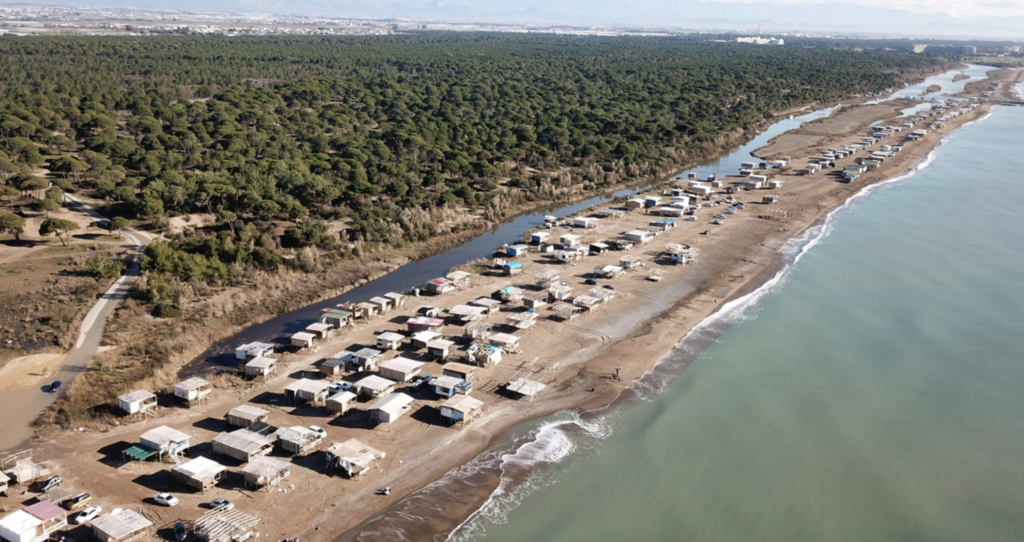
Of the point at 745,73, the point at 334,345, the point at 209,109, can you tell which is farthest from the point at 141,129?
the point at 745,73

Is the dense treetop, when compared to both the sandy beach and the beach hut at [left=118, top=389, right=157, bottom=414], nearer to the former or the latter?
the sandy beach

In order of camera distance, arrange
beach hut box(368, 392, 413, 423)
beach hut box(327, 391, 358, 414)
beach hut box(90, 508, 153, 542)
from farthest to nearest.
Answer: beach hut box(327, 391, 358, 414) < beach hut box(368, 392, 413, 423) < beach hut box(90, 508, 153, 542)

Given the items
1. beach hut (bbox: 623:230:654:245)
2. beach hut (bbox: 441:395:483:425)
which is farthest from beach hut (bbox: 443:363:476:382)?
beach hut (bbox: 623:230:654:245)

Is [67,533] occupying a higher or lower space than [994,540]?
higher

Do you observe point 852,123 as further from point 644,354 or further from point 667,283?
point 644,354

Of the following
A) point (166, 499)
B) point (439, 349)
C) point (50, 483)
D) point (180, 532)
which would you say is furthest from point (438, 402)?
point (50, 483)

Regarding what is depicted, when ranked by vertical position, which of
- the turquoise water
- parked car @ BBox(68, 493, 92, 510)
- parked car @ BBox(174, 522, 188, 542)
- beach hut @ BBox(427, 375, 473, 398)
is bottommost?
the turquoise water

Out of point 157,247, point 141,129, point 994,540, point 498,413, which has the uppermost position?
point 141,129

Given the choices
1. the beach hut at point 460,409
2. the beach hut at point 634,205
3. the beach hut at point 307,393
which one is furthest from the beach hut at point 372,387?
the beach hut at point 634,205
